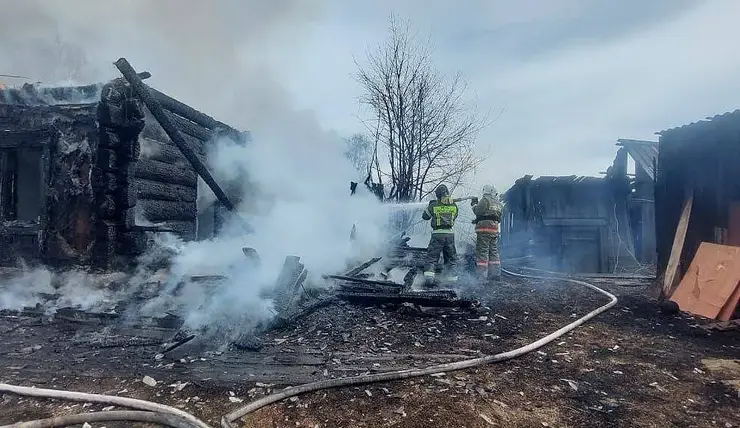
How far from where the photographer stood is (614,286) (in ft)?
32.3

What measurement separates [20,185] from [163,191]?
2197 millimetres

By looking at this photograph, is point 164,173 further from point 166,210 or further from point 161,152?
point 166,210

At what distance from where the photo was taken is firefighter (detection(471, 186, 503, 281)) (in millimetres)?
9969

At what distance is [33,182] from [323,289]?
523 centimetres

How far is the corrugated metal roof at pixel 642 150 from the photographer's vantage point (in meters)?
15.2

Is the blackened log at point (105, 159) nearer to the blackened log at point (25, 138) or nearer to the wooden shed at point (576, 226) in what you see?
the blackened log at point (25, 138)

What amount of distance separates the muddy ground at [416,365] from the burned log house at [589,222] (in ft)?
23.0

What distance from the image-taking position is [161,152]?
8.40 meters

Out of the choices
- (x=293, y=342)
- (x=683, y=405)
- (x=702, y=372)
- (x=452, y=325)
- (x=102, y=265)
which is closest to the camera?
(x=683, y=405)

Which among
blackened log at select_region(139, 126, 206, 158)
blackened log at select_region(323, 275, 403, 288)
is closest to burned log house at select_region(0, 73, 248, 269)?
blackened log at select_region(139, 126, 206, 158)

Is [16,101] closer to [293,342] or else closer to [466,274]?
[293,342]

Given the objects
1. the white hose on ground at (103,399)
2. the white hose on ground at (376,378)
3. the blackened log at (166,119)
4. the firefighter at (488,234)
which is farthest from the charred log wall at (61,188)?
the firefighter at (488,234)

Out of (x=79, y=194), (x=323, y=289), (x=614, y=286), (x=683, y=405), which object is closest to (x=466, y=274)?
(x=614, y=286)

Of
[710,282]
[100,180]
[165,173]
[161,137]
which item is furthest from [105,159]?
[710,282]
